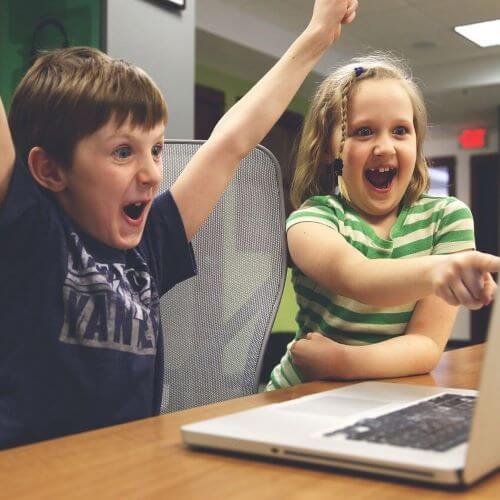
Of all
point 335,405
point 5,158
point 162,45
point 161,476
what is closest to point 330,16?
point 5,158

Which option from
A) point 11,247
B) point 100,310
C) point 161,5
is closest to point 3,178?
point 11,247

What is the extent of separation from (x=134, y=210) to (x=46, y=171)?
4.8 inches

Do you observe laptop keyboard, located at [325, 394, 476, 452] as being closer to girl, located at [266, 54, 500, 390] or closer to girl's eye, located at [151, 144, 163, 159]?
girl, located at [266, 54, 500, 390]

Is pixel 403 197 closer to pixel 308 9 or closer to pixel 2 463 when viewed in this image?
pixel 2 463

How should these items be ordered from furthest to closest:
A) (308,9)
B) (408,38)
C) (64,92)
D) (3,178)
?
(408,38), (308,9), (64,92), (3,178)

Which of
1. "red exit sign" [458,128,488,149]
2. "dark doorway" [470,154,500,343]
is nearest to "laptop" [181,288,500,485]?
"dark doorway" [470,154,500,343]

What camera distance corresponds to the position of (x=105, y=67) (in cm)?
94

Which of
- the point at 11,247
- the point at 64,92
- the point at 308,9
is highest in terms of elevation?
the point at 308,9

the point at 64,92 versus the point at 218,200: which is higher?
the point at 64,92

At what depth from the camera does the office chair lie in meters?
1.15

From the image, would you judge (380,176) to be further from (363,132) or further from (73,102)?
(73,102)

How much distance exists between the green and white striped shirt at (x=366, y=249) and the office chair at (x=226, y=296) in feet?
0.16

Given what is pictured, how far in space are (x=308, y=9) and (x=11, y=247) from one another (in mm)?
4589

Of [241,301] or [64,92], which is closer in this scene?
[64,92]
